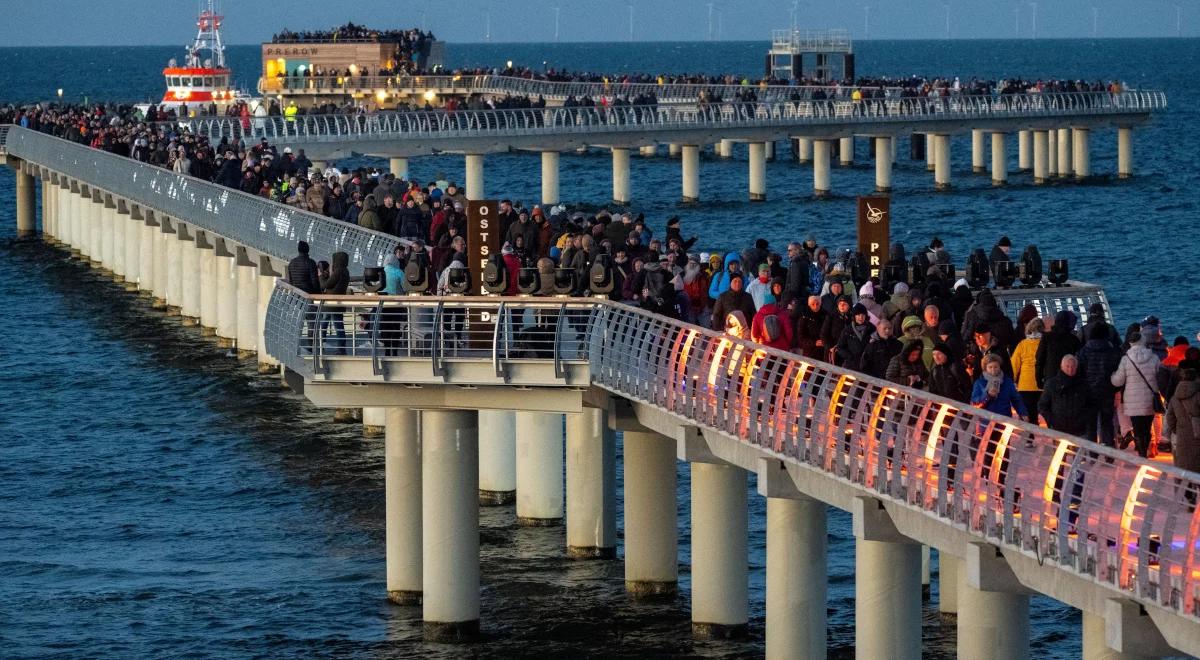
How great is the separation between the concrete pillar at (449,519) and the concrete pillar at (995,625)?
7902mm

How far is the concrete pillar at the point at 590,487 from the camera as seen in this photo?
1361 inches

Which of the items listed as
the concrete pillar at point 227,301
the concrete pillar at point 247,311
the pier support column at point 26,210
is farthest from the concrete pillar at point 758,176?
the concrete pillar at point 247,311

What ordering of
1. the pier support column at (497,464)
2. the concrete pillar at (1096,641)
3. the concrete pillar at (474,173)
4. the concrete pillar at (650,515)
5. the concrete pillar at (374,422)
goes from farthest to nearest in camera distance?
the concrete pillar at (474,173) → the concrete pillar at (374,422) → the pier support column at (497,464) → the concrete pillar at (650,515) → the concrete pillar at (1096,641)

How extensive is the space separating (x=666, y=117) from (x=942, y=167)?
43.2 ft

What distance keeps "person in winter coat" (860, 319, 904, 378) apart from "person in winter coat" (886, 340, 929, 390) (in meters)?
0.44

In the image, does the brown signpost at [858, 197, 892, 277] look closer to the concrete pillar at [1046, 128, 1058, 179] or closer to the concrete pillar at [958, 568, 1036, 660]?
the concrete pillar at [958, 568, 1036, 660]

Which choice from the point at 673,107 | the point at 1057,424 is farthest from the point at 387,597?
the point at 673,107

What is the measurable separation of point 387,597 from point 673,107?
6305cm

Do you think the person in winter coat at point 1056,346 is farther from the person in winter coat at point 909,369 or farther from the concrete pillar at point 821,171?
the concrete pillar at point 821,171

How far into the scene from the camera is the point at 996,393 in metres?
23.0

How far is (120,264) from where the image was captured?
7338 centimetres

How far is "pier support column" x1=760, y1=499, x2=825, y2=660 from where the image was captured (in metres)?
27.8

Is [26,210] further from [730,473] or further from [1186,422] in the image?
[1186,422]

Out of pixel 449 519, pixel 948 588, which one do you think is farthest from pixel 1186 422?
pixel 449 519
